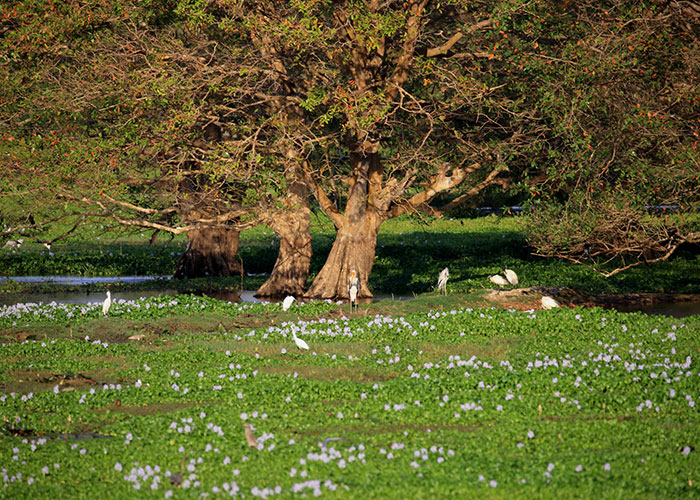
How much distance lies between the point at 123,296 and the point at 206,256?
5.23m

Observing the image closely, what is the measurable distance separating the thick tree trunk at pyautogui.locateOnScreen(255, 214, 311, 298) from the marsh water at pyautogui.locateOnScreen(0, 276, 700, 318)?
2.78ft

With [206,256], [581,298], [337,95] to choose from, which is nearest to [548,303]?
[581,298]

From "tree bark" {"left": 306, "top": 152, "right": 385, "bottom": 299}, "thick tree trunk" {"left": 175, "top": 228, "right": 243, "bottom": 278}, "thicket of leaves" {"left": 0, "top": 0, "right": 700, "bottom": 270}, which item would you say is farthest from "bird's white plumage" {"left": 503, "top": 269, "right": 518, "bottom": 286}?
"thick tree trunk" {"left": 175, "top": 228, "right": 243, "bottom": 278}

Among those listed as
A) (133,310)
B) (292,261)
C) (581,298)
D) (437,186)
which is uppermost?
(437,186)

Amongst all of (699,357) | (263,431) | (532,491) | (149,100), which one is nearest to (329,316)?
(149,100)

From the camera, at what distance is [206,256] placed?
32.8 metres

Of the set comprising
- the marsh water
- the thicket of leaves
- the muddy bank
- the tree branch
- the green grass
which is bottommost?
the marsh water

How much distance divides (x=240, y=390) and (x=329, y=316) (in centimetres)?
830

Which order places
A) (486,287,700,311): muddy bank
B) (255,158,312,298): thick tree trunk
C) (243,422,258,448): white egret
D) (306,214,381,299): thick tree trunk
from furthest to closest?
(255,158,312,298): thick tree trunk → (306,214,381,299): thick tree trunk → (486,287,700,311): muddy bank → (243,422,258,448): white egret

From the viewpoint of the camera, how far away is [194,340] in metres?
17.2

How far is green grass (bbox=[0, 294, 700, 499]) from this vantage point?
8.69 metres

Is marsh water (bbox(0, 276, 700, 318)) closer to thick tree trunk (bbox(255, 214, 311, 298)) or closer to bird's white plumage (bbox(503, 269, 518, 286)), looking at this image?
thick tree trunk (bbox(255, 214, 311, 298))

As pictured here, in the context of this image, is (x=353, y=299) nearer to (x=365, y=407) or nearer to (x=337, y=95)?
(x=337, y=95)

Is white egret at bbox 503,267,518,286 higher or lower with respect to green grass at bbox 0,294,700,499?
lower
